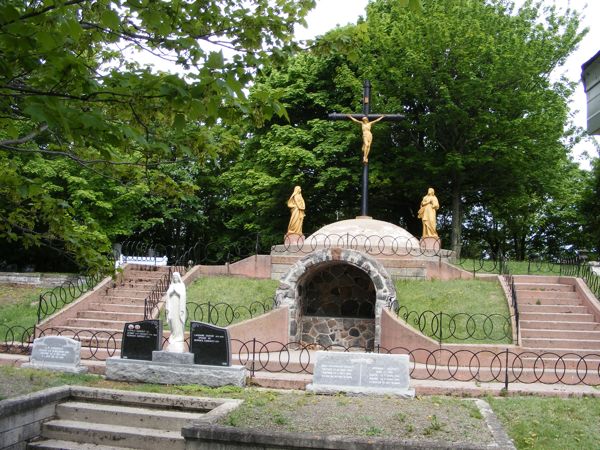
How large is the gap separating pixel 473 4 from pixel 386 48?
158 inches

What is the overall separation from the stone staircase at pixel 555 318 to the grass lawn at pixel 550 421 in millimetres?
3636

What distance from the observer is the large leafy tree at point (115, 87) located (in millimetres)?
4754

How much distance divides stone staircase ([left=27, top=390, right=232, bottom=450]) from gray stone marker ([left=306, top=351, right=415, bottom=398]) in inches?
85.9

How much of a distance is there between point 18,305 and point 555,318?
14995 millimetres

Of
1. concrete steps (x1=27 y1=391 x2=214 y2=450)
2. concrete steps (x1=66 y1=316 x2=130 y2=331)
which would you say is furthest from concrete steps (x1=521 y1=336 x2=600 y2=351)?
concrete steps (x1=66 y1=316 x2=130 y2=331)

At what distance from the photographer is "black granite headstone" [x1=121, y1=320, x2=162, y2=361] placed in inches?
469

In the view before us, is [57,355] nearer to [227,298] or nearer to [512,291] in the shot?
[227,298]

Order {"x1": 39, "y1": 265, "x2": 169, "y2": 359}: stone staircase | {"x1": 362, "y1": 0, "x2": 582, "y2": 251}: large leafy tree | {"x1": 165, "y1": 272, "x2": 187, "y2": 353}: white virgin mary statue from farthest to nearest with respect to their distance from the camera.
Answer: {"x1": 362, "y1": 0, "x2": 582, "y2": 251}: large leafy tree
{"x1": 39, "y1": 265, "x2": 169, "y2": 359}: stone staircase
{"x1": 165, "y1": 272, "x2": 187, "y2": 353}: white virgin mary statue

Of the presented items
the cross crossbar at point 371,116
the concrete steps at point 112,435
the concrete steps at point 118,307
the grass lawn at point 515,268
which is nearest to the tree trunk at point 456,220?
the grass lawn at point 515,268

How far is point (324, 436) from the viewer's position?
7023mm

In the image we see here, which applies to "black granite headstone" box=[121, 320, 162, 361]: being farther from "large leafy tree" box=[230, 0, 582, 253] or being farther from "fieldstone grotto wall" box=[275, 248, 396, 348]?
"large leafy tree" box=[230, 0, 582, 253]

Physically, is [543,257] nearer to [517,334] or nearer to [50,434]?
[517,334]

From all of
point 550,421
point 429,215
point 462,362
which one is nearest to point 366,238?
point 429,215

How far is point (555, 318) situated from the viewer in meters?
15.6
